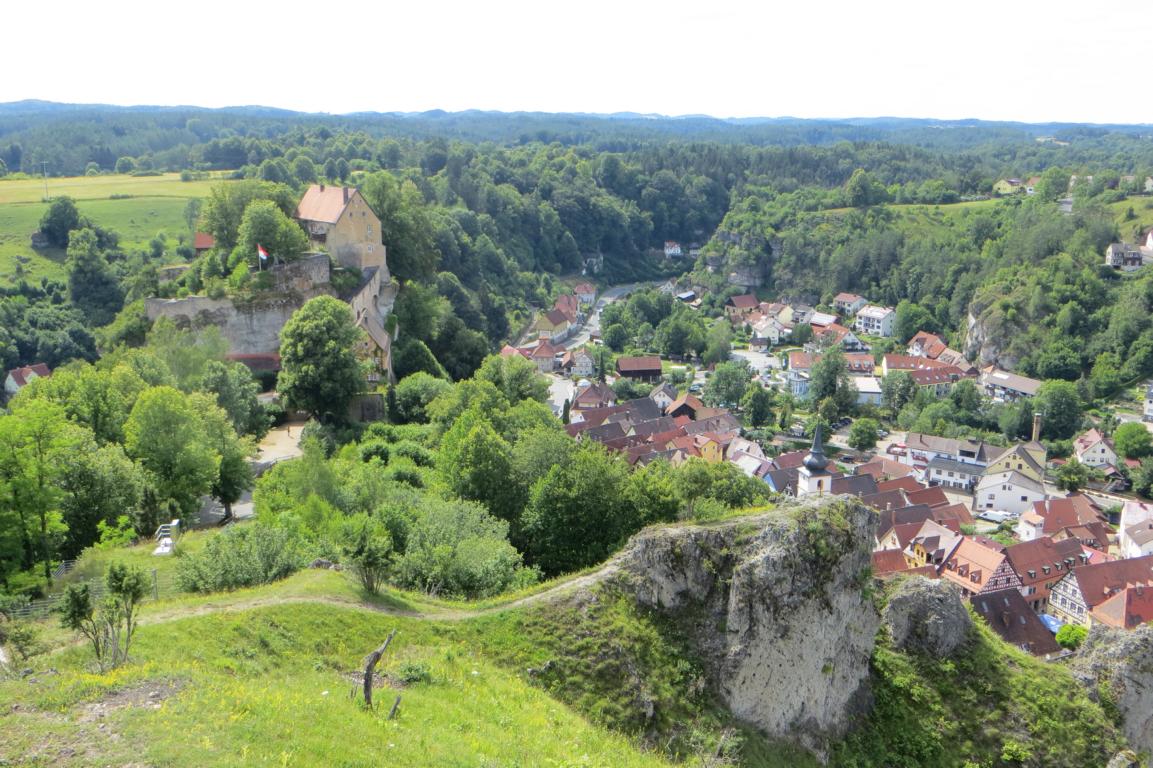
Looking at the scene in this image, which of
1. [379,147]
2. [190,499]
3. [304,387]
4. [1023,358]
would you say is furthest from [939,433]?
[379,147]

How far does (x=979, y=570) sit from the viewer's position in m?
49.9

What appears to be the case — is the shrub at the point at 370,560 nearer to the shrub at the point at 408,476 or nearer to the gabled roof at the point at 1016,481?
the shrub at the point at 408,476

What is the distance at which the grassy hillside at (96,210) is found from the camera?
90875 mm

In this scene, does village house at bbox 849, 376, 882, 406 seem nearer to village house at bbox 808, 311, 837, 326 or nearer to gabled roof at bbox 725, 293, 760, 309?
village house at bbox 808, 311, 837, 326

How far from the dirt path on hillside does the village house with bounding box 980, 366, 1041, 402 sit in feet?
287

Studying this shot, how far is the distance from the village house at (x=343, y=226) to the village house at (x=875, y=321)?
9060 centimetres

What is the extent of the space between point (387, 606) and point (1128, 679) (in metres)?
18.6

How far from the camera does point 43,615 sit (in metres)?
19.5

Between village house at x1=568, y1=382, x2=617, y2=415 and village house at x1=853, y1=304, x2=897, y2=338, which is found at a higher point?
village house at x1=568, y1=382, x2=617, y2=415

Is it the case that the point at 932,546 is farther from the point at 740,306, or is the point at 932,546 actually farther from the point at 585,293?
the point at 585,293

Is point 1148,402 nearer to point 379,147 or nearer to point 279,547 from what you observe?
point 279,547

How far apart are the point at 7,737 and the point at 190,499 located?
68.7ft

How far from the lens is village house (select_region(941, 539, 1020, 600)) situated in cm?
4912

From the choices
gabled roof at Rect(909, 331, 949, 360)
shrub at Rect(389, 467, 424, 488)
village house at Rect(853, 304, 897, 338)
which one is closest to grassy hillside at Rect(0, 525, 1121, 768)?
shrub at Rect(389, 467, 424, 488)
